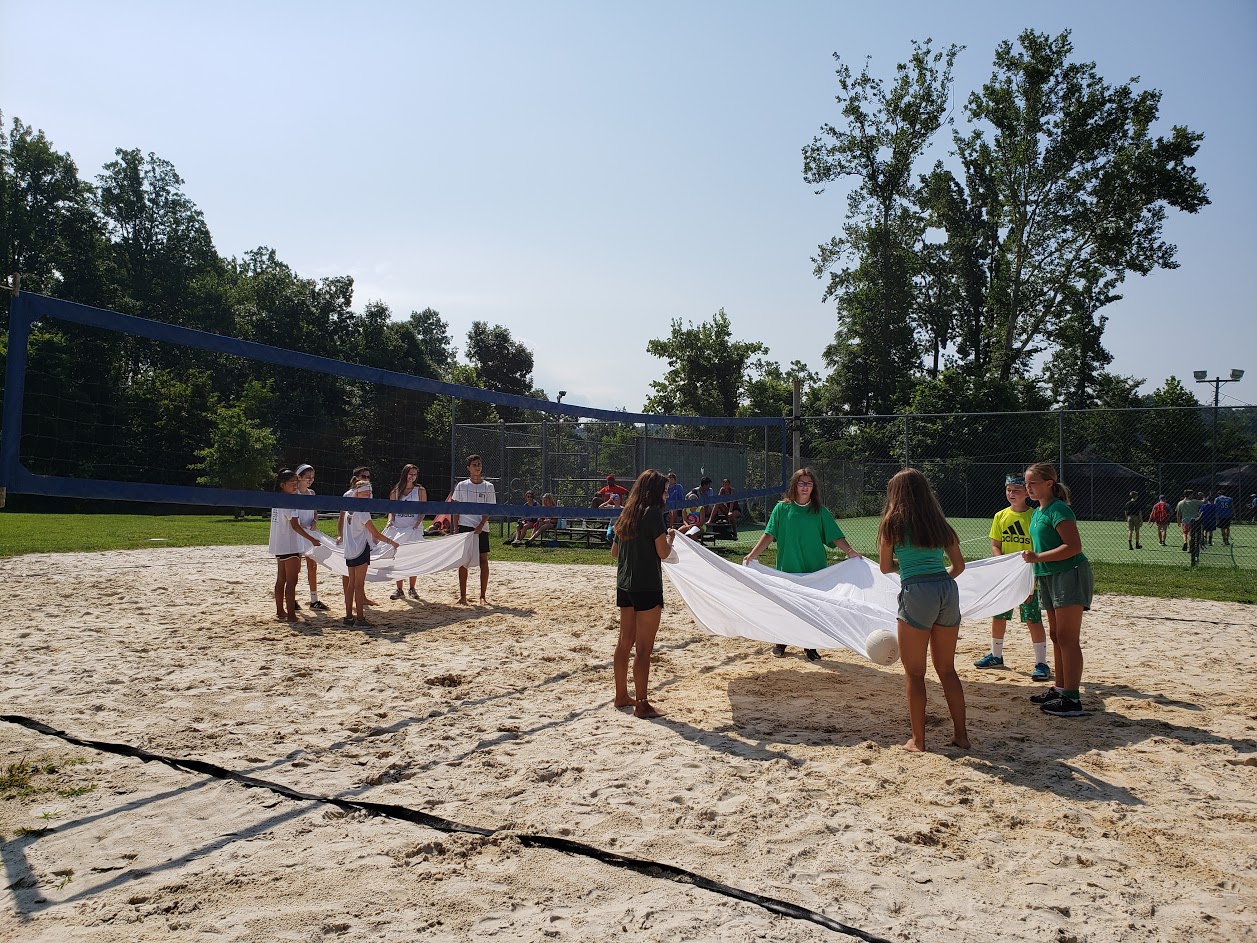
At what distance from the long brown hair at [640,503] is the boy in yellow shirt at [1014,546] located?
2.97 meters

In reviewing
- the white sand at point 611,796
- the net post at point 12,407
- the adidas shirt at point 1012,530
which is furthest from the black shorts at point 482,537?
the net post at point 12,407

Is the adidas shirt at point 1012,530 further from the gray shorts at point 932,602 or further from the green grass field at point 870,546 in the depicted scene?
the green grass field at point 870,546

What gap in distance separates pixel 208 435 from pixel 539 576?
20.3m

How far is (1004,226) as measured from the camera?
120 feet

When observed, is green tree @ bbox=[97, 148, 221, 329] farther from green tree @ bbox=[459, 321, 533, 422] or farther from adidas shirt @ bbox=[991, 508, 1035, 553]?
adidas shirt @ bbox=[991, 508, 1035, 553]

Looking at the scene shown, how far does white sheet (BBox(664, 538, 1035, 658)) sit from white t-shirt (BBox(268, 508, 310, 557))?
14.1 feet

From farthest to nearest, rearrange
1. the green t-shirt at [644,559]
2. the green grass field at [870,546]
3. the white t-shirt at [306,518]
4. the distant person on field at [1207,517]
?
1. the distant person on field at [1207,517]
2. the green grass field at [870,546]
3. the white t-shirt at [306,518]
4. the green t-shirt at [644,559]

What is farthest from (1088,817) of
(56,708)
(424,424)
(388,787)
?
(424,424)

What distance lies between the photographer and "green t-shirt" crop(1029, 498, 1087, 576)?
5.55 m

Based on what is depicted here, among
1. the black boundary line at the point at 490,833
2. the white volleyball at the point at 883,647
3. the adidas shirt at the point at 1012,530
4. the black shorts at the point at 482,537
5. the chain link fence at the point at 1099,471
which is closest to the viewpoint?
the black boundary line at the point at 490,833

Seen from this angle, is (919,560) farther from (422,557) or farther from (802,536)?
(422,557)

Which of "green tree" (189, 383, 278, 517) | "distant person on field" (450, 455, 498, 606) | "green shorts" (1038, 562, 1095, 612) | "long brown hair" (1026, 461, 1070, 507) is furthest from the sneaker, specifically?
"green tree" (189, 383, 278, 517)

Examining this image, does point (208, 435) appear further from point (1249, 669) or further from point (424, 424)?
point (1249, 669)

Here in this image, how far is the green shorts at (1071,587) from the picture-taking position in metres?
5.50
